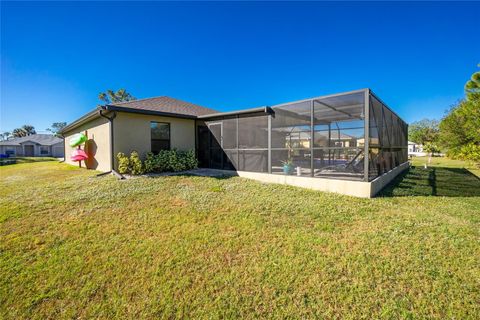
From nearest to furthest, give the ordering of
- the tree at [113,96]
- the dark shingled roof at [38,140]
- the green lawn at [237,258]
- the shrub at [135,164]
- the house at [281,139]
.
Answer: the green lawn at [237,258] → the house at [281,139] → the shrub at [135,164] → the tree at [113,96] → the dark shingled roof at [38,140]

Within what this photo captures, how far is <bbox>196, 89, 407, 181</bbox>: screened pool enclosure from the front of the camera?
642 centimetres

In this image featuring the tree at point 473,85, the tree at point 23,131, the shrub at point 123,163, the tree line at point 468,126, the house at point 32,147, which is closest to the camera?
the tree line at point 468,126

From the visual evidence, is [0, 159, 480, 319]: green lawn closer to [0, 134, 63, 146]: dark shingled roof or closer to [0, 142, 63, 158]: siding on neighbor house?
[0, 142, 63, 158]: siding on neighbor house

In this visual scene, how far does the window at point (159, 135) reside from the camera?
8984 millimetres

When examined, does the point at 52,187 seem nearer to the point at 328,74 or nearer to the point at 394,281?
the point at 394,281

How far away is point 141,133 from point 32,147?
38.8 m

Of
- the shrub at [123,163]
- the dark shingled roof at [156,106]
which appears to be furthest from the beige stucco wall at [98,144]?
the dark shingled roof at [156,106]

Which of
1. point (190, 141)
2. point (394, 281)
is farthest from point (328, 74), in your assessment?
point (394, 281)

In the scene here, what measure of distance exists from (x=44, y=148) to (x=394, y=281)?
46.6 m

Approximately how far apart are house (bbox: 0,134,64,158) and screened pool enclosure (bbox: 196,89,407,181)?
37.9 m

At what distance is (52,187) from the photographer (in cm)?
640

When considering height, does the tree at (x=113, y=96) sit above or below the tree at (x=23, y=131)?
above

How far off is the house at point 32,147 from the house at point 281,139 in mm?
32985

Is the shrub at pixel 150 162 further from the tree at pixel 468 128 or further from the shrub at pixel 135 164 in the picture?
the tree at pixel 468 128
